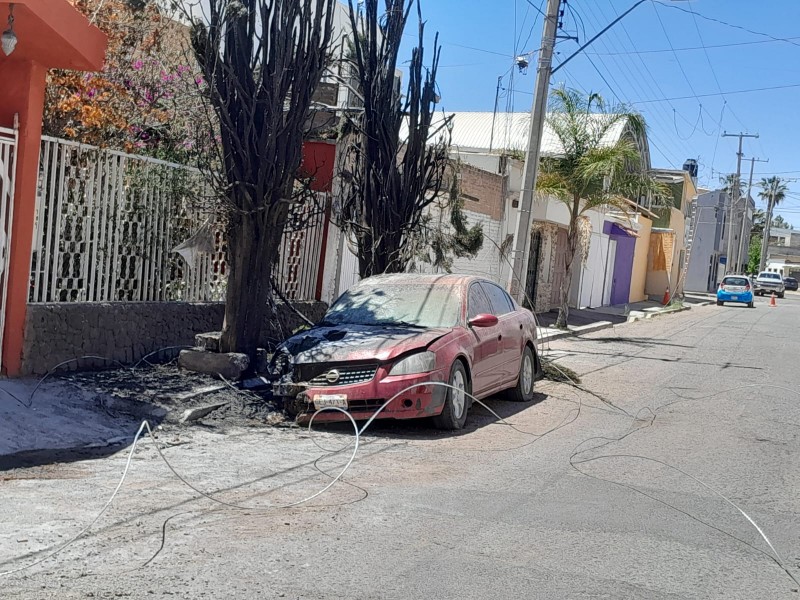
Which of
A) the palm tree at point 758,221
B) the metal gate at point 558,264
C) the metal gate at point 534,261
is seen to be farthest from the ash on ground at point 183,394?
the palm tree at point 758,221

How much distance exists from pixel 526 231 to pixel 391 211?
3692 millimetres

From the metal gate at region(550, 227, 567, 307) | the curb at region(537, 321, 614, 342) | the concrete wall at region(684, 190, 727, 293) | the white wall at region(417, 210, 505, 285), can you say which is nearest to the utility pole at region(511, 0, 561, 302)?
the curb at region(537, 321, 614, 342)

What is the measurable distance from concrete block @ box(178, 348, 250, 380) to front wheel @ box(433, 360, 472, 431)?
2.44 meters

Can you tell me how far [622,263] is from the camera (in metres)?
42.0

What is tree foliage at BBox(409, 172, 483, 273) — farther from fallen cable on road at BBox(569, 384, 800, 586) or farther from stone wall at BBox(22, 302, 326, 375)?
fallen cable on road at BBox(569, 384, 800, 586)

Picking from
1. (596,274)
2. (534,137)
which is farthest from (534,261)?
(534,137)

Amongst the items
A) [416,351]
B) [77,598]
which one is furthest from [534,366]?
[77,598]

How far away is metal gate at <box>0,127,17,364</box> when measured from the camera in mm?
8906

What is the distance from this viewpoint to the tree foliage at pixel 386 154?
13805mm

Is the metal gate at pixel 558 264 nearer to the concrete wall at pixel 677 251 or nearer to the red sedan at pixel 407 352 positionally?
the red sedan at pixel 407 352

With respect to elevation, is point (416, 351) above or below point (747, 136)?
below

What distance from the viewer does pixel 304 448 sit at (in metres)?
8.15

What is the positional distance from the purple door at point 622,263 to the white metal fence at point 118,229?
28381 millimetres

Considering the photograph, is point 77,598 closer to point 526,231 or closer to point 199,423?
point 199,423
